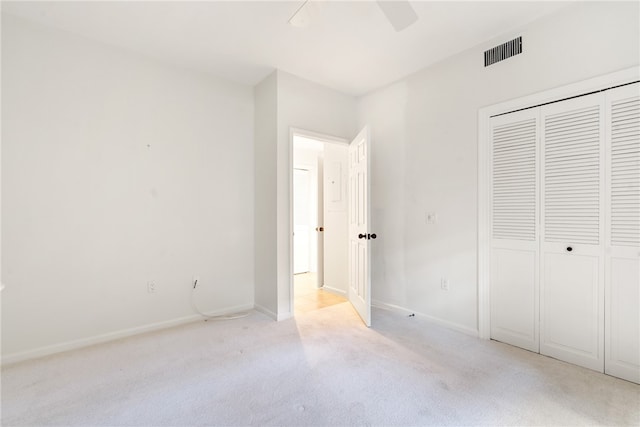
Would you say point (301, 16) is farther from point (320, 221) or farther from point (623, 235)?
point (320, 221)

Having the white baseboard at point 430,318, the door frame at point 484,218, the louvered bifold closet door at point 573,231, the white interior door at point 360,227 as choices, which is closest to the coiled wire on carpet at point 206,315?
the white interior door at point 360,227

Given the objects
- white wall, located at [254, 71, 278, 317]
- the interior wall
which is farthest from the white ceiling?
white wall, located at [254, 71, 278, 317]

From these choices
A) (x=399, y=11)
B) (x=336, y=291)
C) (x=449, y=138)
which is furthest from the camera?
(x=336, y=291)

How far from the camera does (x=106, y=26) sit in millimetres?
2385

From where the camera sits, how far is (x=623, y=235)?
194cm

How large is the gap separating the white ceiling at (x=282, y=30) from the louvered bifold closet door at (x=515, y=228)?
820mm

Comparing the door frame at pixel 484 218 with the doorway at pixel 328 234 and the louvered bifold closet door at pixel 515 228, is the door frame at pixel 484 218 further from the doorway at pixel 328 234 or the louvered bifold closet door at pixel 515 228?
the doorway at pixel 328 234

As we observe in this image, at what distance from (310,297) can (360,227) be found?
4.52 feet

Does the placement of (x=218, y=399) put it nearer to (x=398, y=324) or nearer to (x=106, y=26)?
(x=398, y=324)

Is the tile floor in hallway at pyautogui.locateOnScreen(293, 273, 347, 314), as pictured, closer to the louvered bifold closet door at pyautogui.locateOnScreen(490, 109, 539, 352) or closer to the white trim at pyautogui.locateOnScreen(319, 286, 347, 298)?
the white trim at pyautogui.locateOnScreen(319, 286, 347, 298)

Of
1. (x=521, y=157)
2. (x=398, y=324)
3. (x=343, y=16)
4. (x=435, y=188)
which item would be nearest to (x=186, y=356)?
(x=398, y=324)

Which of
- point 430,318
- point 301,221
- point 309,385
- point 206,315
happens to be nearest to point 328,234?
point 301,221

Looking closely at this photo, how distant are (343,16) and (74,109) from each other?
7.67ft

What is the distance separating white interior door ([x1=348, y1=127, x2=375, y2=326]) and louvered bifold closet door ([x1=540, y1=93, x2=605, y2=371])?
1.41 metres
